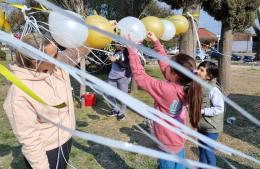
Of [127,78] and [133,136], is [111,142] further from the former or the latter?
[127,78]

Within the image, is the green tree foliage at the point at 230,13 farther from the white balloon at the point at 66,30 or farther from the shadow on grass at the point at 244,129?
the white balloon at the point at 66,30

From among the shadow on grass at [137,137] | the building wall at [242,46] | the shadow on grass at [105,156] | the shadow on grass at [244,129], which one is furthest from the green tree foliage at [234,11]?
the building wall at [242,46]

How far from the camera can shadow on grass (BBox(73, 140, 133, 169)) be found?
4.38 meters

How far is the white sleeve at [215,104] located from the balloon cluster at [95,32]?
2.50ft

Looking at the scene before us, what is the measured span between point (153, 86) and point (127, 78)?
3870mm

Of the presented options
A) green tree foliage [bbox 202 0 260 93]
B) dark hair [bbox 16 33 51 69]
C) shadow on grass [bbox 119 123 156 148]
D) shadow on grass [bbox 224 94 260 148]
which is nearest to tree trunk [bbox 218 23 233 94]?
green tree foliage [bbox 202 0 260 93]

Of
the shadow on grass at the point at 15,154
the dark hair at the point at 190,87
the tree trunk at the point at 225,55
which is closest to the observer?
the dark hair at the point at 190,87

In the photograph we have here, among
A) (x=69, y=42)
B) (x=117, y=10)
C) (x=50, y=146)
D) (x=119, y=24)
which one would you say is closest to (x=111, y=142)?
(x=69, y=42)

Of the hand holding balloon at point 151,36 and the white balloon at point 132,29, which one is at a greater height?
the white balloon at point 132,29

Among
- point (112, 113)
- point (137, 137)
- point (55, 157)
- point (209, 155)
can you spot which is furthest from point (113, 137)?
point (55, 157)

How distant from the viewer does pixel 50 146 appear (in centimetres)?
237

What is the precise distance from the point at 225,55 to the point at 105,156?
525cm

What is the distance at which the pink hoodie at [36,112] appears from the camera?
2.07 meters

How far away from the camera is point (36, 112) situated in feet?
7.05
